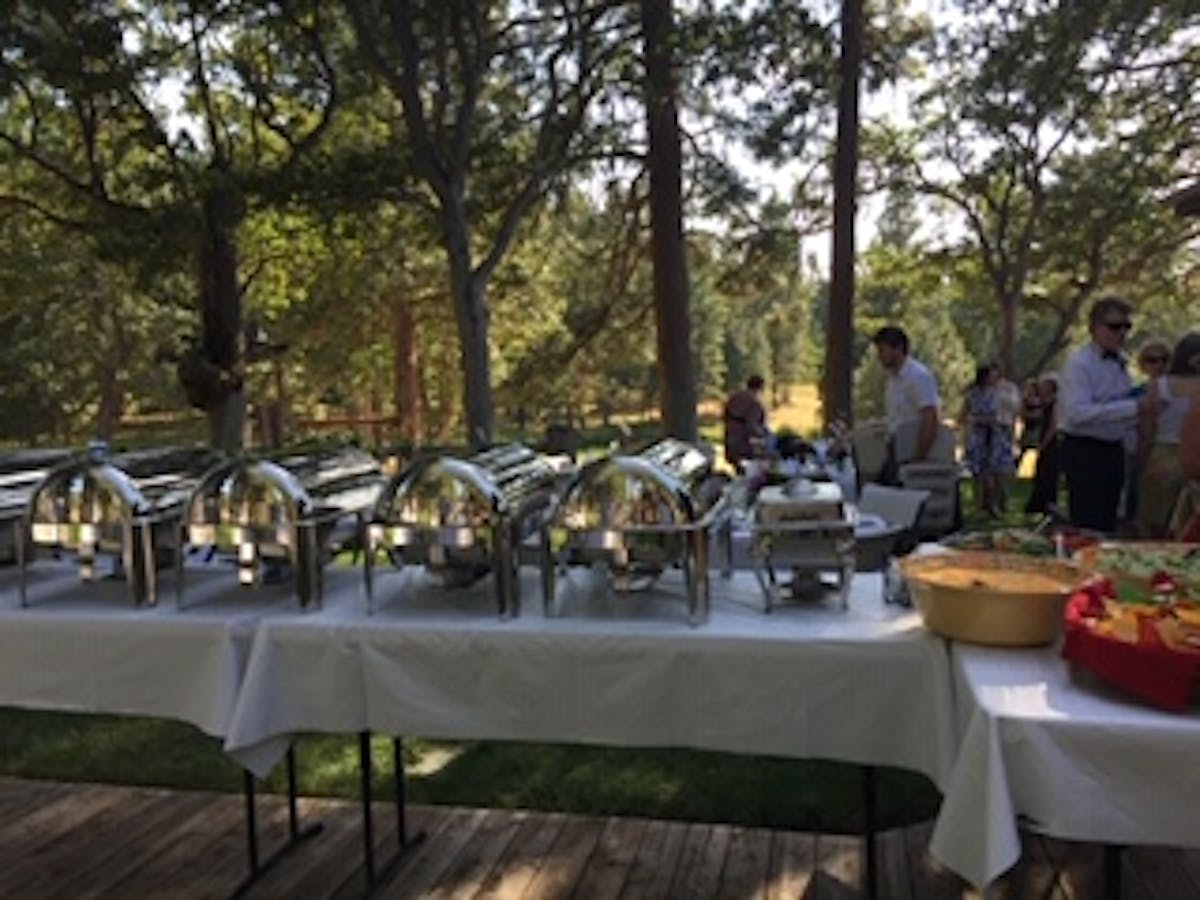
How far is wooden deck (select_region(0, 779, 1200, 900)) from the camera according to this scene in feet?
6.63

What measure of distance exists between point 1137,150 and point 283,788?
11.1 metres

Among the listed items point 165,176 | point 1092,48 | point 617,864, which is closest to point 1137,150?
point 1092,48

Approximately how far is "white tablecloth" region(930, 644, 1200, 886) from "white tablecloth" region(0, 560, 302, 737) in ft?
3.65

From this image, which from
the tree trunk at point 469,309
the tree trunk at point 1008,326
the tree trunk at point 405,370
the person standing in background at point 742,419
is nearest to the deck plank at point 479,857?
the tree trunk at point 469,309

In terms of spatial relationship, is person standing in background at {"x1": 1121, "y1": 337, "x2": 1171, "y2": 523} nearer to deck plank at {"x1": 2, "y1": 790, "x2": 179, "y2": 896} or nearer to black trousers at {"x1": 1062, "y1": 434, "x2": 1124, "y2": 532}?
black trousers at {"x1": 1062, "y1": 434, "x2": 1124, "y2": 532}

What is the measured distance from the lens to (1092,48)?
9.91 meters

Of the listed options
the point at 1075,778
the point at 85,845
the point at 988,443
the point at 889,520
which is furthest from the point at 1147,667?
the point at 988,443

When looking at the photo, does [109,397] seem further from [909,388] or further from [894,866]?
[894,866]

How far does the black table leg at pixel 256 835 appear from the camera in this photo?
2.05 meters

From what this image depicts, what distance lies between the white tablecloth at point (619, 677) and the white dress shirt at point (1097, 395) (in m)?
1.93

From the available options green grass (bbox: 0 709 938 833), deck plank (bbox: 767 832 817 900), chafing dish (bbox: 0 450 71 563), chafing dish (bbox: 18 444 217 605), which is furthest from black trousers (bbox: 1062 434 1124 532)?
chafing dish (bbox: 0 450 71 563)

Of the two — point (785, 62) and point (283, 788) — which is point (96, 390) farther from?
point (283, 788)

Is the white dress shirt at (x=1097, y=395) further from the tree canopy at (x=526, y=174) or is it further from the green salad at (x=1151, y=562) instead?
the tree canopy at (x=526, y=174)

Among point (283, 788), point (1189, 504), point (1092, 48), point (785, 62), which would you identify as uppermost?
point (1092, 48)
